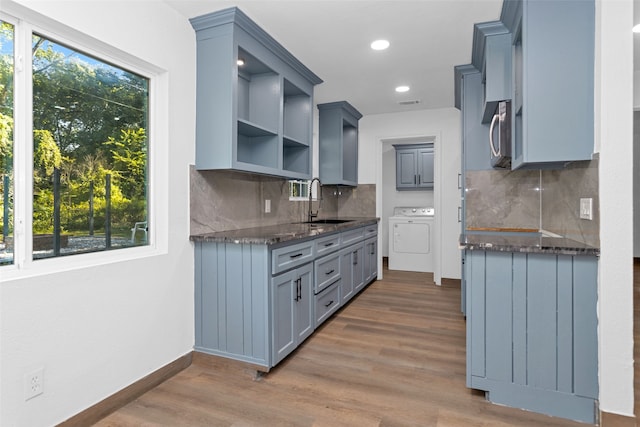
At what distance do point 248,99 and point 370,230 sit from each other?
2.35 m

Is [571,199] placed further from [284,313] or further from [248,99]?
[248,99]

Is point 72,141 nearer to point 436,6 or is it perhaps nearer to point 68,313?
point 68,313

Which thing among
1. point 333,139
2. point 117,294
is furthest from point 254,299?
point 333,139

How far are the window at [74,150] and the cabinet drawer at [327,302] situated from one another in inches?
57.8

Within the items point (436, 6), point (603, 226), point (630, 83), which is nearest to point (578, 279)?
point (603, 226)

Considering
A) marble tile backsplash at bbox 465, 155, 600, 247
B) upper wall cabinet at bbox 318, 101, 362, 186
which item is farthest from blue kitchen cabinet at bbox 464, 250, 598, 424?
upper wall cabinet at bbox 318, 101, 362, 186

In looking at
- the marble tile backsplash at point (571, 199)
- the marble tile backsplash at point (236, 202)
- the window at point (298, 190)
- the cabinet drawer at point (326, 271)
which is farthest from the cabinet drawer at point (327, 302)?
the marble tile backsplash at point (571, 199)

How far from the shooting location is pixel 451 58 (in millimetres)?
3176

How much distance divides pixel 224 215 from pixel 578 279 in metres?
2.30

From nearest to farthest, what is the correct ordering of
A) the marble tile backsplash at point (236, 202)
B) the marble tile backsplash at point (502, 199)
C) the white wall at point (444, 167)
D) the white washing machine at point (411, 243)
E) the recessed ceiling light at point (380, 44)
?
the marble tile backsplash at point (236, 202) → the recessed ceiling light at point (380, 44) → the marble tile backsplash at point (502, 199) → the white wall at point (444, 167) → the white washing machine at point (411, 243)

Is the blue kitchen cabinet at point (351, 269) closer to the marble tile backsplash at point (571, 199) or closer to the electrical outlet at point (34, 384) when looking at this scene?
the marble tile backsplash at point (571, 199)

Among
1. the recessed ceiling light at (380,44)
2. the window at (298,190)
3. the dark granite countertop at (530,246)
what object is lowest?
the dark granite countertop at (530,246)

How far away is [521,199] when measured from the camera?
10.7 feet

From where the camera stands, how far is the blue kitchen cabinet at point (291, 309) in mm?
2340
